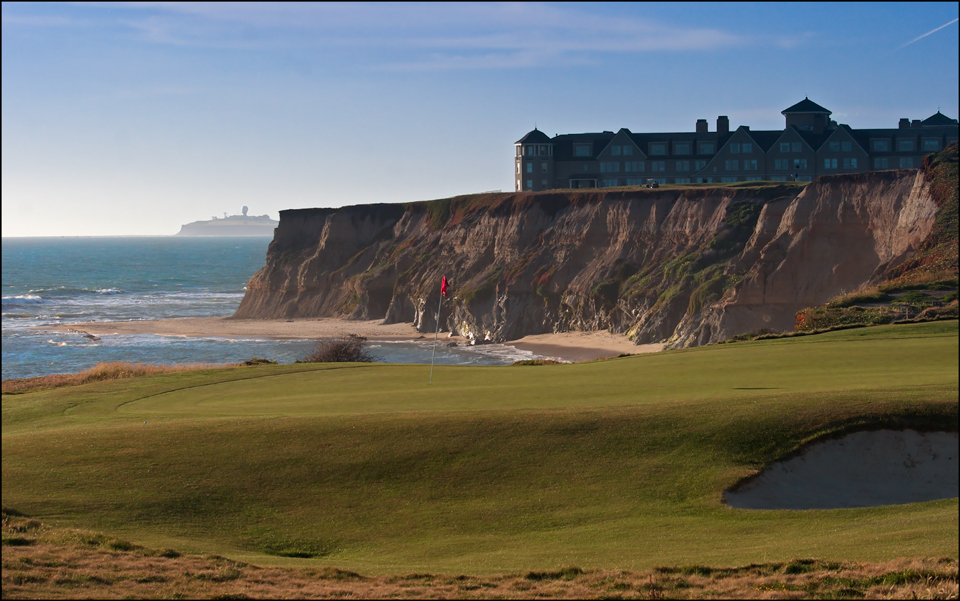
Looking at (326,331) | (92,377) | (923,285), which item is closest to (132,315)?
(326,331)

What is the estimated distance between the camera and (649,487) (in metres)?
13.7

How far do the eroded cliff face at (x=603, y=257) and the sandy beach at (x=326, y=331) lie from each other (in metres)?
1.61

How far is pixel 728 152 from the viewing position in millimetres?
82688

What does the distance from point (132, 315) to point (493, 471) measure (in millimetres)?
78667

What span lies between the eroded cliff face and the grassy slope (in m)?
32.5

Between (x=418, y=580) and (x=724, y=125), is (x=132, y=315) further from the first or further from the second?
(x=418, y=580)

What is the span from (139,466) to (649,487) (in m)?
8.79

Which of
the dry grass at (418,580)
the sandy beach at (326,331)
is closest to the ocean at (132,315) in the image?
the sandy beach at (326,331)

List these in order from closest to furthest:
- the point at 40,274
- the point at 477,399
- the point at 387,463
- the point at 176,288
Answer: the point at 387,463
the point at 477,399
the point at 176,288
the point at 40,274

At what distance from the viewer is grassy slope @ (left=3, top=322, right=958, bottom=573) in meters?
11.6

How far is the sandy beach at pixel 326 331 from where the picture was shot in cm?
5625

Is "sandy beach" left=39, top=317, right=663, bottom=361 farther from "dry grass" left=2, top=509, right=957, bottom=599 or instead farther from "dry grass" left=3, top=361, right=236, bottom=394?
"dry grass" left=2, top=509, right=957, bottom=599

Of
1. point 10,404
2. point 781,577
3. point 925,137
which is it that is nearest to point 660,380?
point 781,577

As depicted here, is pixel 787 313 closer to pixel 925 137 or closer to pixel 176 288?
pixel 925 137
